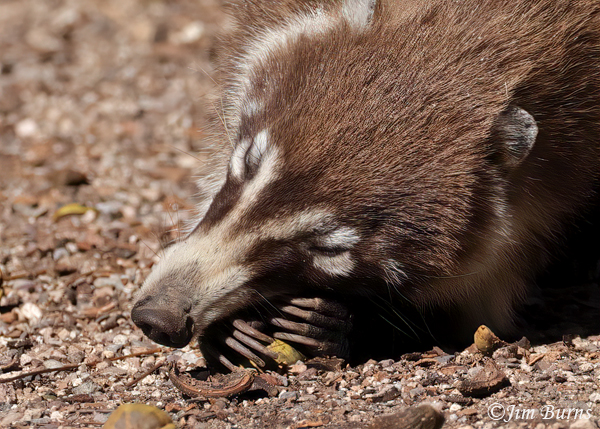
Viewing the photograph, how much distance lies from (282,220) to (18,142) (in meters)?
3.54

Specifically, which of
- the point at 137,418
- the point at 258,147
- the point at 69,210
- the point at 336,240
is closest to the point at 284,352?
the point at 336,240

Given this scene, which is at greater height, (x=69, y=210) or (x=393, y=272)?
(x=393, y=272)

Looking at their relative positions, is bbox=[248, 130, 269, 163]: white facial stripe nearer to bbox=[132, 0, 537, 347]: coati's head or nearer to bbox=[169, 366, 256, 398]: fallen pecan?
bbox=[132, 0, 537, 347]: coati's head

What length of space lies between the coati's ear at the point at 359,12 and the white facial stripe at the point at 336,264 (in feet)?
3.81

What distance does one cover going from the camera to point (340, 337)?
3.67 metres

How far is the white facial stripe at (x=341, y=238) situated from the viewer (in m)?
3.31

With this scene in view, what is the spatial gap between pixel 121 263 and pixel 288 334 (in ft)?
4.84

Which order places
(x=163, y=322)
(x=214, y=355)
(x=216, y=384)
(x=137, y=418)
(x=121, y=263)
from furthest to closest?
(x=121, y=263), (x=214, y=355), (x=216, y=384), (x=163, y=322), (x=137, y=418)

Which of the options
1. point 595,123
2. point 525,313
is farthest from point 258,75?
point 525,313

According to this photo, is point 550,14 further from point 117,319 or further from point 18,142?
point 18,142

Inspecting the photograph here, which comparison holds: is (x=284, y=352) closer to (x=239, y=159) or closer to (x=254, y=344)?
(x=254, y=344)

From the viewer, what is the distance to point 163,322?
319 centimetres

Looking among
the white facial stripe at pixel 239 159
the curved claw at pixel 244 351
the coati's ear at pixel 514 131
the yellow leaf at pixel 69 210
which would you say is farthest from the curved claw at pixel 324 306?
the yellow leaf at pixel 69 210

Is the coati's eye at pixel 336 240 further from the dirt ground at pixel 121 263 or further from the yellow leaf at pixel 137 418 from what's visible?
the yellow leaf at pixel 137 418
